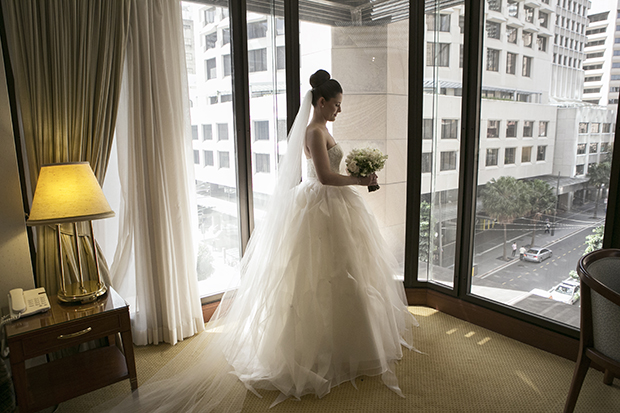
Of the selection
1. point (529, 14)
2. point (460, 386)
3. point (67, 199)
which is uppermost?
point (529, 14)

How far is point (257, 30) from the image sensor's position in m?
3.35

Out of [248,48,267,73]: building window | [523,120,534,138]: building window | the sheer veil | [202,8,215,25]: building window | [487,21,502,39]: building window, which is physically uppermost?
[202,8,215,25]: building window

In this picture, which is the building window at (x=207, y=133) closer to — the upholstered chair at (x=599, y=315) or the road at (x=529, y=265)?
the road at (x=529, y=265)

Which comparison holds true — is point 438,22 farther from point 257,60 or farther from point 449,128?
point 257,60

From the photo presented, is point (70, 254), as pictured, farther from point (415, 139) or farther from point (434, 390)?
point (415, 139)

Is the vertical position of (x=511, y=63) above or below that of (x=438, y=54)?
below

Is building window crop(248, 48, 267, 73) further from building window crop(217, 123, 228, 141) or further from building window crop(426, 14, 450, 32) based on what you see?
building window crop(426, 14, 450, 32)

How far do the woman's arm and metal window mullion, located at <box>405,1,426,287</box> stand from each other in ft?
3.39

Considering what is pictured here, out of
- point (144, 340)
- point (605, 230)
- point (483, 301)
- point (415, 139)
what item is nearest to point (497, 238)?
point (483, 301)

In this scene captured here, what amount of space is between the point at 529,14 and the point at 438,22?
68 cm

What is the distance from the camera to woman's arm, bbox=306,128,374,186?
2.71 metres

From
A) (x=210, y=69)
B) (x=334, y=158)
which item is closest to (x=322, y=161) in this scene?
(x=334, y=158)

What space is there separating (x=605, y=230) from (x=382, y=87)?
6.43 feet

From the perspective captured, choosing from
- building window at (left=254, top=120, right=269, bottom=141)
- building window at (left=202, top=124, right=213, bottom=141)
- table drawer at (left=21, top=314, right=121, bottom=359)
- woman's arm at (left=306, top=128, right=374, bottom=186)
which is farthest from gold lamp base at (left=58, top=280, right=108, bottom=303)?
building window at (left=254, top=120, right=269, bottom=141)
